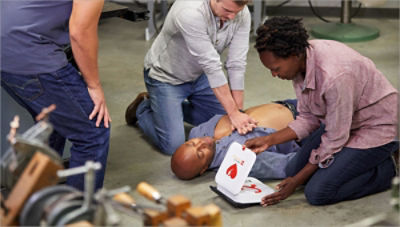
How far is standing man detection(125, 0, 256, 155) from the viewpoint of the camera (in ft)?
10.2

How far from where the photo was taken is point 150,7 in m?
5.51

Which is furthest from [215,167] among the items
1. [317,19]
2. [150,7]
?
[317,19]

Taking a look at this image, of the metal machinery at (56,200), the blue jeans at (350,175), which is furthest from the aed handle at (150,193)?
the blue jeans at (350,175)

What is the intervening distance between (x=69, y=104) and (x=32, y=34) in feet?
1.00

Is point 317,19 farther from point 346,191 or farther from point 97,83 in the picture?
point 97,83

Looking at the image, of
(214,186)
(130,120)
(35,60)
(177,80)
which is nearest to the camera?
(35,60)

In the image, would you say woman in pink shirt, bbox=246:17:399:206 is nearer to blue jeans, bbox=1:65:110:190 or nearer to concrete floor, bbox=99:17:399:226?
concrete floor, bbox=99:17:399:226

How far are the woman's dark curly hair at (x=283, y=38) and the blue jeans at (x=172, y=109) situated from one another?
3.37 ft

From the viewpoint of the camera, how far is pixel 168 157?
3447 millimetres

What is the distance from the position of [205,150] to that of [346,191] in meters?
0.70

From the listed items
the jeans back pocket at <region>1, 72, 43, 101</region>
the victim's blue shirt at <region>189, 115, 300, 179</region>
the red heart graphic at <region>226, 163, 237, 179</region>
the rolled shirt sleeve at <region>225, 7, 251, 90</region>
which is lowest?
the victim's blue shirt at <region>189, 115, 300, 179</region>

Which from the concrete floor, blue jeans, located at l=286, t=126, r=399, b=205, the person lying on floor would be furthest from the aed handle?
the person lying on floor

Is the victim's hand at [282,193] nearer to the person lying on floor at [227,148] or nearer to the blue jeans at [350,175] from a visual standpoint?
the blue jeans at [350,175]

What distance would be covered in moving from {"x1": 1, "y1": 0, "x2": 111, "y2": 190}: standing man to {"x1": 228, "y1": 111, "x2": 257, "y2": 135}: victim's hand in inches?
31.3
